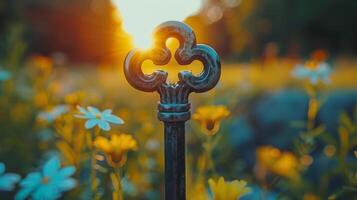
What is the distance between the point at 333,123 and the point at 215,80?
9.73ft

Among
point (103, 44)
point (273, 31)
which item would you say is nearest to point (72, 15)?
point (103, 44)

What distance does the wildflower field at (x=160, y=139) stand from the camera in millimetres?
957

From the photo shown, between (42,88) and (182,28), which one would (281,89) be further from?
(182,28)

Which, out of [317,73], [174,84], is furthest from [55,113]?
[317,73]

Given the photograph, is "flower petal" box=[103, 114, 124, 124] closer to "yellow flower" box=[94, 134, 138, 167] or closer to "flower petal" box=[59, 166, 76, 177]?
"yellow flower" box=[94, 134, 138, 167]

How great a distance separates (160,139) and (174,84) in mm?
1422

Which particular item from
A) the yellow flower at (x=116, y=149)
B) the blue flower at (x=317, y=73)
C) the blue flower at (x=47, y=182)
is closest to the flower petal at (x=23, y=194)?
the blue flower at (x=47, y=182)

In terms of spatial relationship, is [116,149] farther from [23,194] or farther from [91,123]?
[23,194]

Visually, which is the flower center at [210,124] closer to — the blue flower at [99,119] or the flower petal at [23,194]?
the blue flower at [99,119]

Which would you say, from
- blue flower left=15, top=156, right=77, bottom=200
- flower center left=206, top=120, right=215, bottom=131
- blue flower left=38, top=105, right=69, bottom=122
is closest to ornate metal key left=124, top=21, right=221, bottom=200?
flower center left=206, top=120, right=215, bottom=131

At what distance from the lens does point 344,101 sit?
12.1ft

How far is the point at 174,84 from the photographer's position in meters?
0.77

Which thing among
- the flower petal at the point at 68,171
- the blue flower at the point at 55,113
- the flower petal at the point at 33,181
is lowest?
the flower petal at the point at 33,181

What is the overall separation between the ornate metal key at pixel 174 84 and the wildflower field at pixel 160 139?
0.23 feet
